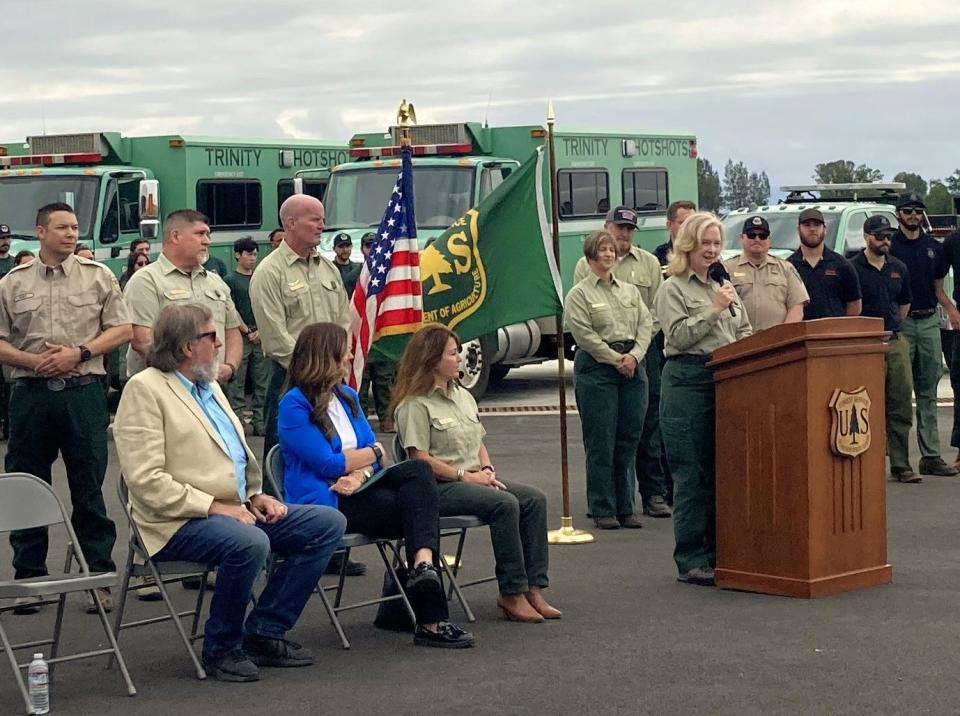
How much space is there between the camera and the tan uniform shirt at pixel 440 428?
27.2 ft

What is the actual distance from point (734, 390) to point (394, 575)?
2.00 meters

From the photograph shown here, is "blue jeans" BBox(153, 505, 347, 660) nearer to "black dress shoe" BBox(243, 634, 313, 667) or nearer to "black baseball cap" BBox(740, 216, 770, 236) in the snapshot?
"black dress shoe" BBox(243, 634, 313, 667)

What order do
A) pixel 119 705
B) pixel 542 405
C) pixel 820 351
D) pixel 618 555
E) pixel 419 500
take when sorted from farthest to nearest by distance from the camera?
pixel 542 405, pixel 618 555, pixel 820 351, pixel 419 500, pixel 119 705

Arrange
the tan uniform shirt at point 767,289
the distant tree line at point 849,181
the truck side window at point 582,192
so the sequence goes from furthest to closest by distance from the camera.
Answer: the distant tree line at point 849,181, the truck side window at point 582,192, the tan uniform shirt at point 767,289

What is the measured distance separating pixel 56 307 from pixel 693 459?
10.7ft

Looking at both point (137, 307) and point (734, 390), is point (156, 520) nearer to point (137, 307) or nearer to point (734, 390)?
point (137, 307)

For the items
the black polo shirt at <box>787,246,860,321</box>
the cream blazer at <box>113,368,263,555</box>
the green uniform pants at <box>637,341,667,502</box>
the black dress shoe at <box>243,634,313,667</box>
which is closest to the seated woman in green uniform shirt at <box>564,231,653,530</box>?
the green uniform pants at <box>637,341,667,502</box>

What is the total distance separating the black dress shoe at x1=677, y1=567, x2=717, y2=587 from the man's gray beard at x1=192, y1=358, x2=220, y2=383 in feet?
9.56

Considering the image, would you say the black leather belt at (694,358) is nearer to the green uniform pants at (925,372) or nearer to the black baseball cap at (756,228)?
the black baseball cap at (756,228)

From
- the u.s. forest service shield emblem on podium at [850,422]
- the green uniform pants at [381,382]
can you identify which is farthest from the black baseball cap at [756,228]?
the green uniform pants at [381,382]

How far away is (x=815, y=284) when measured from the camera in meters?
12.0

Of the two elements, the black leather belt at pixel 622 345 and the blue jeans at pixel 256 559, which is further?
the black leather belt at pixel 622 345

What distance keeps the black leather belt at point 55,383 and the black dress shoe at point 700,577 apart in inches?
125

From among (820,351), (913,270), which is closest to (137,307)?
(820,351)
